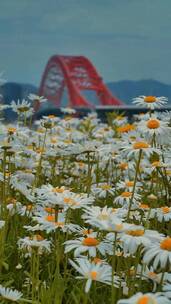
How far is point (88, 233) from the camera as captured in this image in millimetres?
1835

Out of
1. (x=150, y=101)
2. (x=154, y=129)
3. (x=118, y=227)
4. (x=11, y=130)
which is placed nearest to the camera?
(x=118, y=227)

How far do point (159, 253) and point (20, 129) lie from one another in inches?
61.3

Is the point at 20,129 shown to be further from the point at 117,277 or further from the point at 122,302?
the point at 122,302

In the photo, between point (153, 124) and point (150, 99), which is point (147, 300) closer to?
point (153, 124)

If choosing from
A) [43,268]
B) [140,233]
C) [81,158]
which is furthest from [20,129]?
[140,233]

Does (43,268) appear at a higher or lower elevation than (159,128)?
lower

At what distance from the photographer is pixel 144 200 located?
2918 mm

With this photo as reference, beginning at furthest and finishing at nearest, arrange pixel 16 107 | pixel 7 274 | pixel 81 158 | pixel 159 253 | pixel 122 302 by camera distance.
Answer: pixel 81 158
pixel 16 107
pixel 7 274
pixel 159 253
pixel 122 302

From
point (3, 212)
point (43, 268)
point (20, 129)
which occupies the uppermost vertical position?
point (20, 129)

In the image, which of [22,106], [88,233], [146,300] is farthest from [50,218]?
[22,106]

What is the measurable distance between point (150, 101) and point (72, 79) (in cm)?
3859

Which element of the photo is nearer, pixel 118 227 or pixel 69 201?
pixel 118 227

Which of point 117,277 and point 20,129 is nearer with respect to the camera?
point 117,277

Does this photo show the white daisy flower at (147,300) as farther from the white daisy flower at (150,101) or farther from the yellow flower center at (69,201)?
the white daisy flower at (150,101)
